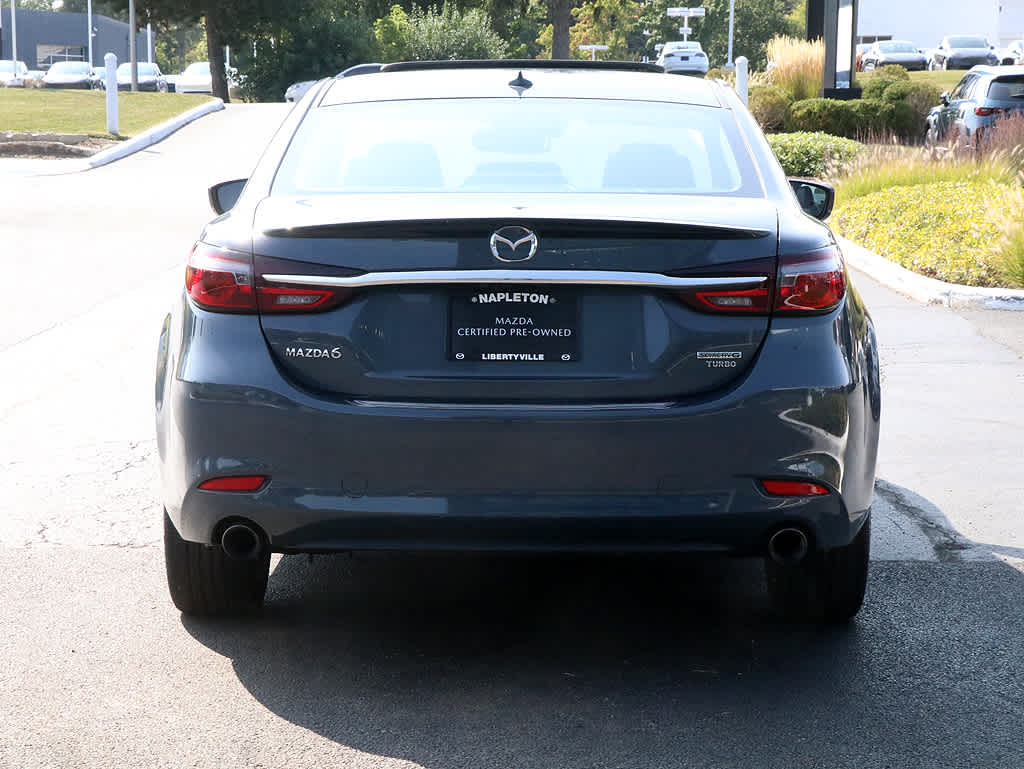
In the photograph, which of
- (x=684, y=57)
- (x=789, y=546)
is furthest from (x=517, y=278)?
(x=684, y=57)

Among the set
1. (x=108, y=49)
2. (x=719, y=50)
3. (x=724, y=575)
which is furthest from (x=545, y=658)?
(x=108, y=49)

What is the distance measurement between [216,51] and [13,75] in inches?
374

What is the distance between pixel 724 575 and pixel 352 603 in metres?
1.29

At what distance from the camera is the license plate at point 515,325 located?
3723 mm

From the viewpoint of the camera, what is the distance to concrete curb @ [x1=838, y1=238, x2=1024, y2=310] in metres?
11.0

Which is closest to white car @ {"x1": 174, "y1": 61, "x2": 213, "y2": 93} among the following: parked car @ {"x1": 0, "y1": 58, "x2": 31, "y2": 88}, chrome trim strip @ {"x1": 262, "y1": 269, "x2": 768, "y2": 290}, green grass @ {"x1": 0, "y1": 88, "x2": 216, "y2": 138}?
parked car @ {"x1": 0, "y1": 58, "x2": 31, "y2": 88}

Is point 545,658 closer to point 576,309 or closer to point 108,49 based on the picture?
point 576,309

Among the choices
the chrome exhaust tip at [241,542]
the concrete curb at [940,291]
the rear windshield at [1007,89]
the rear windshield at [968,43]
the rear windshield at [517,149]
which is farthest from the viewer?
the rear windshield at [968,43]

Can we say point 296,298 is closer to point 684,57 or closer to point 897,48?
point 684,57

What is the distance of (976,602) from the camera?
15.4 ft

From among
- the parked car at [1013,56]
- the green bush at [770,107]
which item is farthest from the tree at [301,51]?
the green bush at [770,107]

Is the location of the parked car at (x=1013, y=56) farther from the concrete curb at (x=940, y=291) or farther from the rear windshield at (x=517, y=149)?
the rear windshield at (x=517, y=149)

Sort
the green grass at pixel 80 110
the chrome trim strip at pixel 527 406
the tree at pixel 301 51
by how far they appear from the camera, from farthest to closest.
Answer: the tree at pixel 301 51 < the green grass at pixel 80 110 < the chrome trim strip at pixel 527 406

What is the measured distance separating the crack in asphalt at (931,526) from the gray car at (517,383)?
152cm
